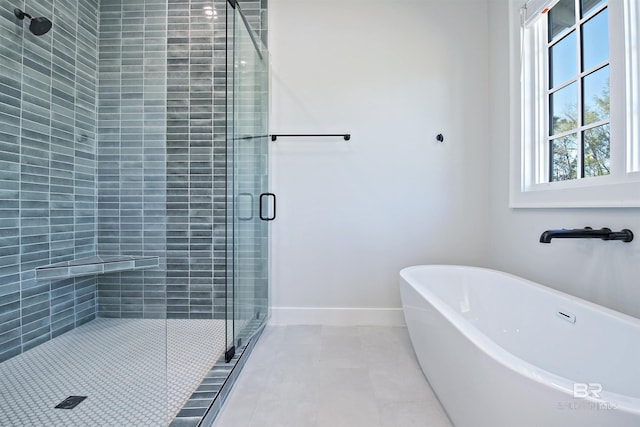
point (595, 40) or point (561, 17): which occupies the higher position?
point (561, 17)

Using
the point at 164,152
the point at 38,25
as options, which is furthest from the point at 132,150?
the point at 38,25

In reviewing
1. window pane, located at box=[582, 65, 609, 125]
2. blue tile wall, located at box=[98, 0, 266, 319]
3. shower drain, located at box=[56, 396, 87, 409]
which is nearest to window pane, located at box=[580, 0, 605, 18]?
window pane, located at box=[582, 65, 609, 125]

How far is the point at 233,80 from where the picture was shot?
1.76 metres

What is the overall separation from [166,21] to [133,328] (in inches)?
88.8

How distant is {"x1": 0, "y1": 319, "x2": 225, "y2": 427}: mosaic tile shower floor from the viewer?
127 centimetres

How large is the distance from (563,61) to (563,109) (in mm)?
308

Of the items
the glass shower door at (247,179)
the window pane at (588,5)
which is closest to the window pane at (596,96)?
the window pane at (588,5)

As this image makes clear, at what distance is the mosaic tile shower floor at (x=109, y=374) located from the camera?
1274 mm

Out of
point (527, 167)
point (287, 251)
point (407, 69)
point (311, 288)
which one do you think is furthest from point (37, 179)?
point (527, 167)

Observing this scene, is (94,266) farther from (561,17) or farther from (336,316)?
(561,17)

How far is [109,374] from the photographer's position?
157 centimetres

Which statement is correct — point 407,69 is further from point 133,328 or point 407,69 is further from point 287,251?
point 133,328

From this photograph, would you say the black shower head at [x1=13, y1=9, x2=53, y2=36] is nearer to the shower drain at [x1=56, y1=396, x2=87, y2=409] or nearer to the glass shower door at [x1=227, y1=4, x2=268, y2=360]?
the glass shower door at [x1=227, y1=4, x2=268, y2=360]

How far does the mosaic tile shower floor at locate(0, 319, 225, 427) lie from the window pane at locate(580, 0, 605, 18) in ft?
9.66
